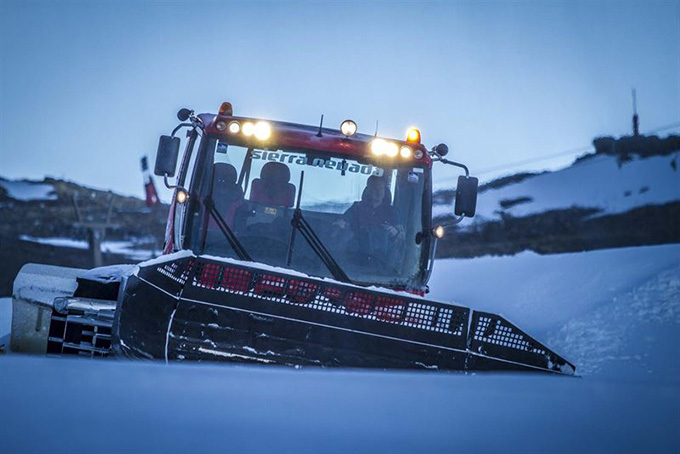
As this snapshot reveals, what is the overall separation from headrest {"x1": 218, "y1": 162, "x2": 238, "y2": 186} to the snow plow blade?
71.4 inches

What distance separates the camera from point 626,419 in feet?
6.73

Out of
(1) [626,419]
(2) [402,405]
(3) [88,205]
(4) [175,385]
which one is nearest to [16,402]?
(4) [175,385]

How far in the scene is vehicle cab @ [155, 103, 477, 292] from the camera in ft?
19.2

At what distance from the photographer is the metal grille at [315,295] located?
4277 mm

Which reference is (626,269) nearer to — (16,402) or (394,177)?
(394,177)

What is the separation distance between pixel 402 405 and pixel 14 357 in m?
1.34

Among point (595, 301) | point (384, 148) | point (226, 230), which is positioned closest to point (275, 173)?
point (226, 230)

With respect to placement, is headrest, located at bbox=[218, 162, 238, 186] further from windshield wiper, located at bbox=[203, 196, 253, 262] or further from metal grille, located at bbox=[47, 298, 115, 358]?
metal grille, located at bbox=[47, 298, 115, 358]

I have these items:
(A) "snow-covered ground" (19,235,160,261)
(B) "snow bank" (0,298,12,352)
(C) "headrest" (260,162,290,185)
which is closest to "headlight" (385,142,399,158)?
(C) "headrest" (260,162,290,185)

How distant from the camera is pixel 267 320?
13.9 ft

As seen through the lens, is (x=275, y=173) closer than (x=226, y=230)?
No

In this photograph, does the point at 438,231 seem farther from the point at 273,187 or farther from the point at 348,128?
the point at 273,187

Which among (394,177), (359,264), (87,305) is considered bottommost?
(87,305)

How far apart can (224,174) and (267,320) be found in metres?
2.12
